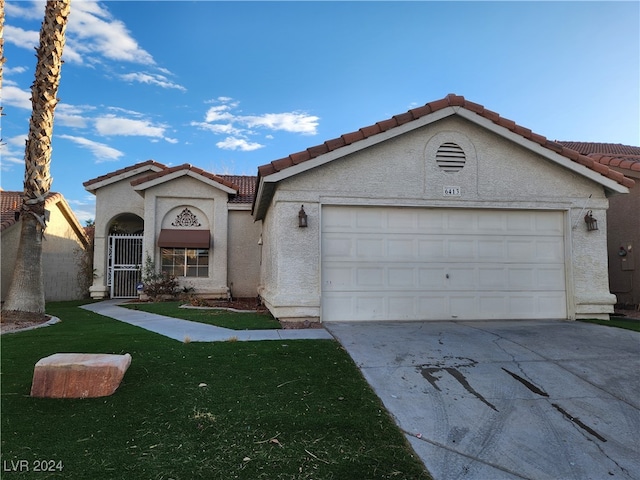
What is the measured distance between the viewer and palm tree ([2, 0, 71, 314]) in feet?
31.9

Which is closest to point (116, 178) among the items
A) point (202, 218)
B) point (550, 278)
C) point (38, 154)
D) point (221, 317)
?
point (202, 218)

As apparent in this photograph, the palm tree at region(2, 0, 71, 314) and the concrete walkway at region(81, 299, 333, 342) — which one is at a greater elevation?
the palm tree at region(2, 0, 71, 314)

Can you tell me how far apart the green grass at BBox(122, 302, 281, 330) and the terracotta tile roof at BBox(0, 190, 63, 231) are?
603 centimetres

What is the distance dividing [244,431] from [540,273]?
8.13m

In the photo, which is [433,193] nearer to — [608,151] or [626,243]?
[626,243]

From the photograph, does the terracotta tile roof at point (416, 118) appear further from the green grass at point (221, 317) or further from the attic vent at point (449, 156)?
the green grass at point (221, 317)

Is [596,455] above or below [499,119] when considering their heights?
below

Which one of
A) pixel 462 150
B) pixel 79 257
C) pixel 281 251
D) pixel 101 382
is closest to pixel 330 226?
pixel 281 251

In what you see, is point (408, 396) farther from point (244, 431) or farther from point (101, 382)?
point (101, 382)

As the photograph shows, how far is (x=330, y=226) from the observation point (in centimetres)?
890

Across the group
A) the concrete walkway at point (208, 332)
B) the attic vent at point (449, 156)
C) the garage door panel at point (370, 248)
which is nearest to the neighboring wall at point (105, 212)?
the concrete walkway at point (208, 332)

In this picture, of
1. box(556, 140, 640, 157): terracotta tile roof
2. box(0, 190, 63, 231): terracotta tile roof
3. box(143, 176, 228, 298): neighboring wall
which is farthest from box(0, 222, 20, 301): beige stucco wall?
box(556, 140, 640, 157): terracotta tile roof

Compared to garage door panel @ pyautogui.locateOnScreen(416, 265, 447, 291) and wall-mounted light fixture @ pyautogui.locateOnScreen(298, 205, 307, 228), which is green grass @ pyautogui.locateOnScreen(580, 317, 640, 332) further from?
wall-mounted light fixture @ pyautogui.locateOnScreen(298, 205, 307, 228)

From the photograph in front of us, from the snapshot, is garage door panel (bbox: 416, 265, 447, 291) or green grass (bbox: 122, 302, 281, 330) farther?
garage door panel (bbox: 416, 265, 447, 291)
